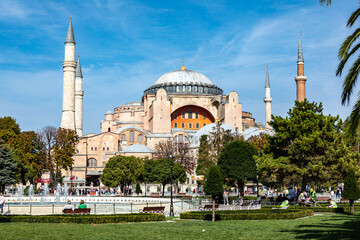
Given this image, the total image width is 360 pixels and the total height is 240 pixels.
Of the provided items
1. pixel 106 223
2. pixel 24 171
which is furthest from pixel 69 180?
pixel 106 223

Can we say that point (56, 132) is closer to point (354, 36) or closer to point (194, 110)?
point (194, 110)

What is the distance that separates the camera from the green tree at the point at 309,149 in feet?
80.0

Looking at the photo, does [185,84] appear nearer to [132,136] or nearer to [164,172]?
[132,136]

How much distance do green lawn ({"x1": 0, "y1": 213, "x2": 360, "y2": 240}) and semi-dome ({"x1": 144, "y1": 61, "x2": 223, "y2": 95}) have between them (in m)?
58.7

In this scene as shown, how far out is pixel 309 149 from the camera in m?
24.6

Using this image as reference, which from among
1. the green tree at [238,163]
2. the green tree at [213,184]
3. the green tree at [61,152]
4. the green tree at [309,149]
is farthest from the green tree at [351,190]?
the green tree at [61,152]

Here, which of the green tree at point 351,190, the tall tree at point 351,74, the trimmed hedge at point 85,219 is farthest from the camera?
the green tree at point 351,190

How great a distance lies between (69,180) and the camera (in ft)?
177

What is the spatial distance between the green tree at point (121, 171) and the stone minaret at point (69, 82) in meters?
15.2

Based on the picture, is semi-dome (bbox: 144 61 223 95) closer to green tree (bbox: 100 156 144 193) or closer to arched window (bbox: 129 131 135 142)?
arched window (bbox: 129 131 135 142)

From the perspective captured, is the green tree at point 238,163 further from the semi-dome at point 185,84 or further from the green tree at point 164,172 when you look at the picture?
the semi-dome at point 185,84

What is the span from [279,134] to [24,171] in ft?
82.9

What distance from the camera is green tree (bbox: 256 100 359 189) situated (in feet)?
80.0

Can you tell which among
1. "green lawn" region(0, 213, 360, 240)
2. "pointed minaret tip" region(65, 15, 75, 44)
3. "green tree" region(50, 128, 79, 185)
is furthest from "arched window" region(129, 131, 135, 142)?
"green lawn" region(0, 213, 360, 240)
